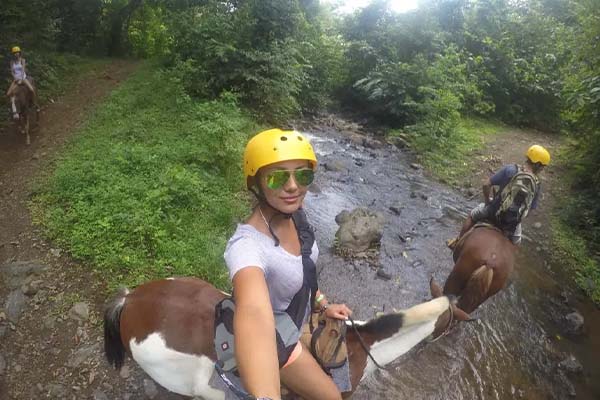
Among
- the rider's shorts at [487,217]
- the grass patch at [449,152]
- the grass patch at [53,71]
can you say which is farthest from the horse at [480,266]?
the grass patch at [53,71]

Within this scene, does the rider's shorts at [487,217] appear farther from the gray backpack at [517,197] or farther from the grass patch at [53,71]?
the grass patch at [53,71]

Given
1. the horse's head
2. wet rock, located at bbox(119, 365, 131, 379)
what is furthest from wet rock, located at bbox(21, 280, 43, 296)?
the horse's head

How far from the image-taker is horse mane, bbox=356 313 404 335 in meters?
3.05

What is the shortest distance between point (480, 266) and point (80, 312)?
4699 mm

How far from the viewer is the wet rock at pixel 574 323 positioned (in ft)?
19.9

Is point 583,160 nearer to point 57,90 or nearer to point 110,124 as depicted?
point 110,124

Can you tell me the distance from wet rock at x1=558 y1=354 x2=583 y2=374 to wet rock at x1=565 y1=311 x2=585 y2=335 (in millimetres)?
713

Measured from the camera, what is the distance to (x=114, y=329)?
3.21 m

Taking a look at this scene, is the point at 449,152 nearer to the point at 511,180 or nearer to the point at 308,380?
the point at 511,180

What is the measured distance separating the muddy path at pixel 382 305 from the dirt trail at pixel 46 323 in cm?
→ 1

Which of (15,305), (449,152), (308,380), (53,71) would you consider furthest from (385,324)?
(53,71)

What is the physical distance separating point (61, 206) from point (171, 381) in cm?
416

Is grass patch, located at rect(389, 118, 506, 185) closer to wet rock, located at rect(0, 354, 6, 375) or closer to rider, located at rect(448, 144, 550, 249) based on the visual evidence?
rider, located at rect(448, 144, 550, 249)

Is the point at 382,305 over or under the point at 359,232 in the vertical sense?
under
